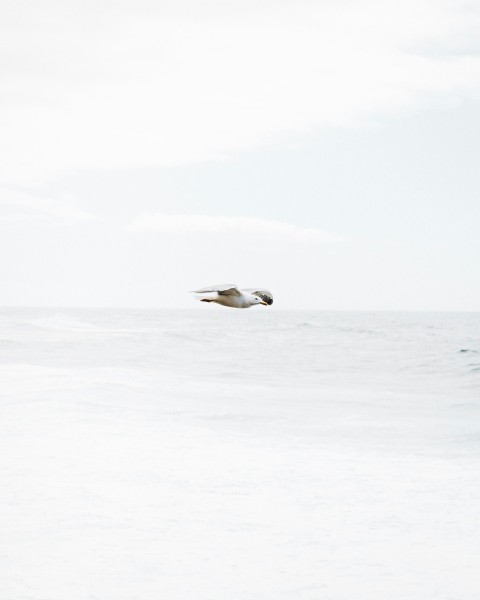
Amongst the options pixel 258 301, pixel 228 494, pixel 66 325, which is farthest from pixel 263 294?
pixel 66 325

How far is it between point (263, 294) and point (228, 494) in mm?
2792

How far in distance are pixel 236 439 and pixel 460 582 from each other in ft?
21.7

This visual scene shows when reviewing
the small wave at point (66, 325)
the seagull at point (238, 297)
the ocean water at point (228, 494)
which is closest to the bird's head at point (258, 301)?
the seagull at point (238, 297)

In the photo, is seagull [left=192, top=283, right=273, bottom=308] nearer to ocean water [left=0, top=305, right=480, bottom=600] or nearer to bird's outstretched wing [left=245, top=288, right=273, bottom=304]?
bird's outstretched wing [left=245, top=288, right=273, bottom=304]

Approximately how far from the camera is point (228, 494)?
8.95 metres

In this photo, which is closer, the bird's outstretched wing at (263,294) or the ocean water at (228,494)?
the ocean water at (228,494)

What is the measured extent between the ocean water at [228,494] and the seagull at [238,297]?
1.99 metres

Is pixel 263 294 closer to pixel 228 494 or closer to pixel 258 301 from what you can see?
pixel 258 301

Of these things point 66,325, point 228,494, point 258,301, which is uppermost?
point 258,301

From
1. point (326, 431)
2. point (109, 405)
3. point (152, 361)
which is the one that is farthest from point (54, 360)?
point (326, 431)

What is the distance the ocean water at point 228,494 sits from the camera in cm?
646

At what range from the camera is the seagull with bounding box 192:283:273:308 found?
5.72 meters

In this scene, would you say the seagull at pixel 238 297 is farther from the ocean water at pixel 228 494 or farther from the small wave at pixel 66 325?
the small wave at pixel 66 325

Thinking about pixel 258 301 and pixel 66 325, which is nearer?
pixel 258 301
